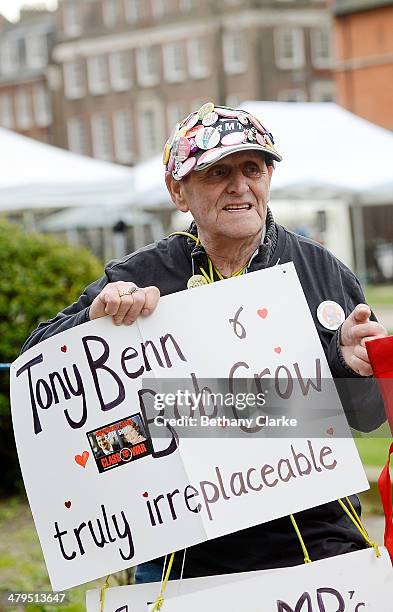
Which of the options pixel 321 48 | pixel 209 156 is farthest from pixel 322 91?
pixel 209 156

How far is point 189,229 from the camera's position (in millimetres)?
2777

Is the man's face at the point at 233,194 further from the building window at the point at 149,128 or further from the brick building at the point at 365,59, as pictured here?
the building window at the point at 149,128

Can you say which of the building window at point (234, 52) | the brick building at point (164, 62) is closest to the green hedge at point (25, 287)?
the brick building at point (164, 62)

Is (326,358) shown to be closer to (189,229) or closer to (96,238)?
(189,229)

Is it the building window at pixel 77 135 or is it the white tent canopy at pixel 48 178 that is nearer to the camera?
the white tent canopy at pixel 48 178

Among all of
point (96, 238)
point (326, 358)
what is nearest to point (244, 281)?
point (326, 358)

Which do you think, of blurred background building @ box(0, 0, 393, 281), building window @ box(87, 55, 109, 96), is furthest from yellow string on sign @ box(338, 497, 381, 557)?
building window @ box(87, 55, 109, 96)

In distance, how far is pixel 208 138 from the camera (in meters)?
2.55

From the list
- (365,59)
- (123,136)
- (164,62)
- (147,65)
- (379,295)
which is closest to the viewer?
(379,295)

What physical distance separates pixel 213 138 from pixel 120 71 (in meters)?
58.2

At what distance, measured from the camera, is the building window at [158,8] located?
57.3 m

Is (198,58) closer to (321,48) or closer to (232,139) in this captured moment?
(321,48)

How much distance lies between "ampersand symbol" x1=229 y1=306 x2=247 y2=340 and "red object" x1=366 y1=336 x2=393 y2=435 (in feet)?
1.06

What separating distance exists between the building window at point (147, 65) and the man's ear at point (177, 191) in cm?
5604
